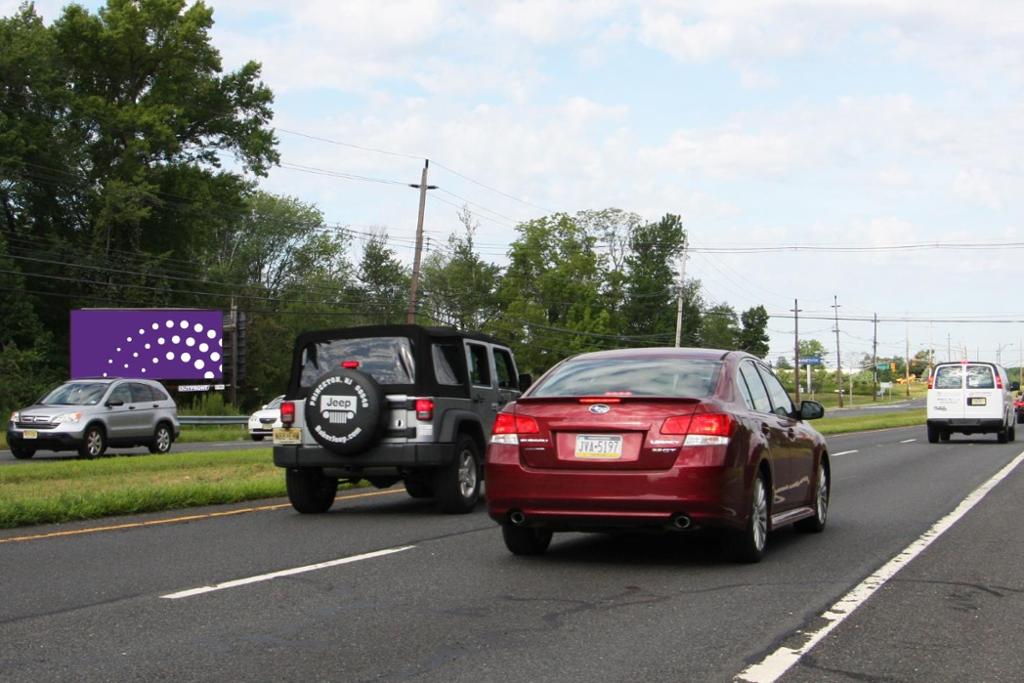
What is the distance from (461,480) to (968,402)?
21.8m

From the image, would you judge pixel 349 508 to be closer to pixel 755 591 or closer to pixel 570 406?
pixel 570 406

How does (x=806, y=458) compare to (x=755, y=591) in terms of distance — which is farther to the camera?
(x=806, y=458)

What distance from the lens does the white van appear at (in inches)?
1256

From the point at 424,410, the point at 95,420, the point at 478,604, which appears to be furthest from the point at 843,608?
the point at 95,420

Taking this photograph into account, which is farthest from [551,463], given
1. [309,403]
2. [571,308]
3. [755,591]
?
[571,308]

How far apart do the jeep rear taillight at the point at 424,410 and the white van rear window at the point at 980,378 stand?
22487mm

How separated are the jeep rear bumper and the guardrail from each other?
37.1m

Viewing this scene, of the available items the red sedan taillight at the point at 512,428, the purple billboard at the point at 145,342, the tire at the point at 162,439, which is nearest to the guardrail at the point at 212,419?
the purple billboard at the point at 145,342

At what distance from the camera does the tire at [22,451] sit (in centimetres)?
2652

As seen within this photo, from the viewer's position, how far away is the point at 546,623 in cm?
702

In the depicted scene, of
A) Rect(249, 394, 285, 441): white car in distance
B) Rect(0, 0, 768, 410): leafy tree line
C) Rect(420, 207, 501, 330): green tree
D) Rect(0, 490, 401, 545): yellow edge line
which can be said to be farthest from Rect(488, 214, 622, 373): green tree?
Rect(0, 490, 401, 545): yellow edge line

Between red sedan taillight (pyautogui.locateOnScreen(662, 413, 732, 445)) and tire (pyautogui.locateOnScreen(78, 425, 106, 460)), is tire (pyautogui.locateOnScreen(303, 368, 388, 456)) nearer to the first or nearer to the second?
red sedan taillight (pyautogui.locateOnScreen(662, 413, 732, 445))

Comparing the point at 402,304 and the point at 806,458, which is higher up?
the point at 402,304

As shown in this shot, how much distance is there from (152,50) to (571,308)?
156ft
